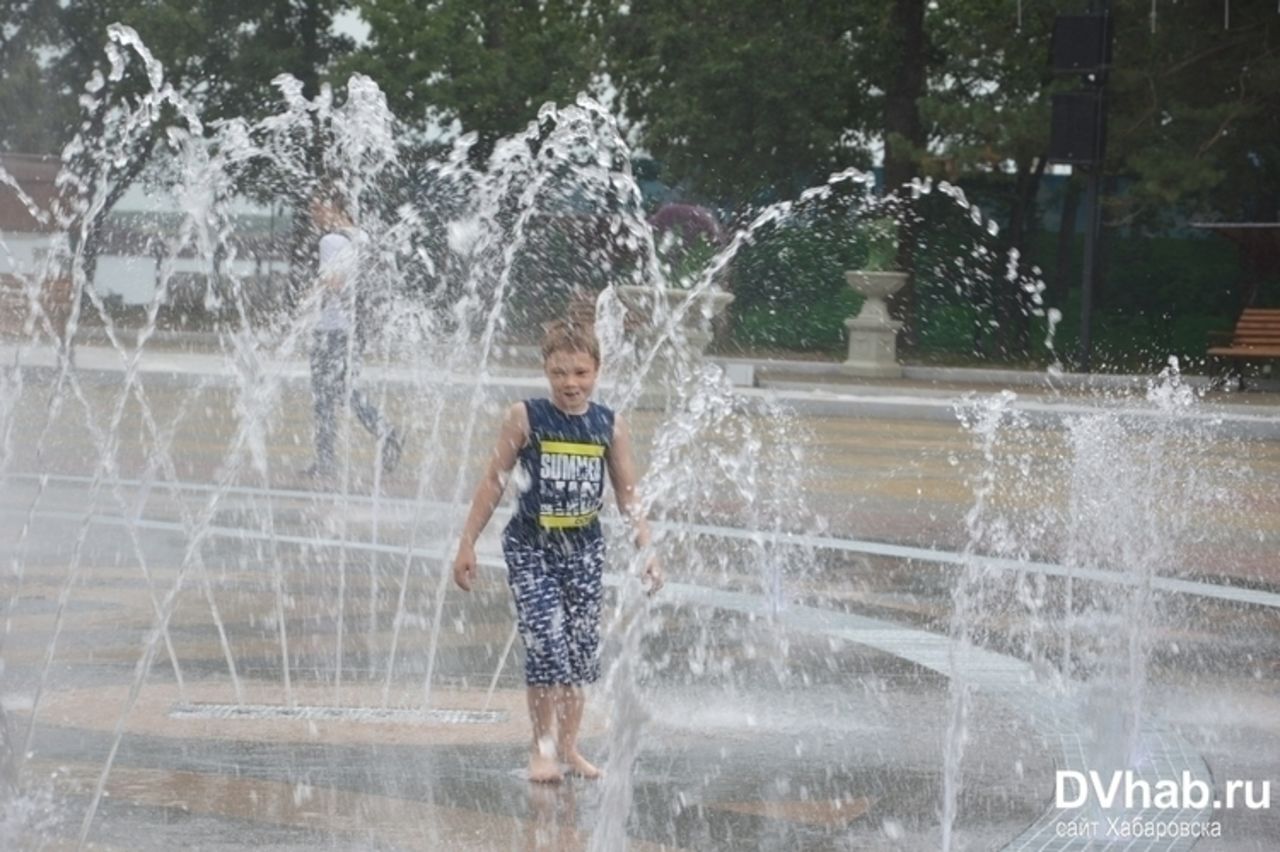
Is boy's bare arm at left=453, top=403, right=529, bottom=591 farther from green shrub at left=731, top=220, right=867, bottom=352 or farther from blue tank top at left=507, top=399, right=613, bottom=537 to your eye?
green shrub at left=731, top=220, right=867, bottom=352

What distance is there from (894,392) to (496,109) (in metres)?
16.9

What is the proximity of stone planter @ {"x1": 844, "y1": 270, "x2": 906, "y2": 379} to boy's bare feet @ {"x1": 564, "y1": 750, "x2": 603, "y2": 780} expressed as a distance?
23108mm

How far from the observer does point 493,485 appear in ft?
20.6

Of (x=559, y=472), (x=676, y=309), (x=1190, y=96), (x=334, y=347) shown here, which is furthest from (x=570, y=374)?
(x=1190, y=96)

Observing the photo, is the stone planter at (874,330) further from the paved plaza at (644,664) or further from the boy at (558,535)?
the boy at (558,535)

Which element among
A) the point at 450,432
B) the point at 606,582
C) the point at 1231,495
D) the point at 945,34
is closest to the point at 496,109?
the point at 945,34

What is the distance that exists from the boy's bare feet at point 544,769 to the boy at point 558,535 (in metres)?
0.05

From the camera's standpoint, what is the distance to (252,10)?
4334 centimetres

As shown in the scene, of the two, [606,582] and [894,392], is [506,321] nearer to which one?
[894,392]

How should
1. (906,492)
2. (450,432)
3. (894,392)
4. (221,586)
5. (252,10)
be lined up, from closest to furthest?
(221,586), (906,492), (450,432), (894,392), (252,10)

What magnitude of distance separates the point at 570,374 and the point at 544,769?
41.7 inches

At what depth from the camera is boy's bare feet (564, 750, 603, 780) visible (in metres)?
6.05

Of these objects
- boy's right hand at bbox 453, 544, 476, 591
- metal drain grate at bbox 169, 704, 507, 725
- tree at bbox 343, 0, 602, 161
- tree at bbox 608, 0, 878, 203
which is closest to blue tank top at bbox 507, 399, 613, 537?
boy's right hand at bbox 453, 544, 476, 591

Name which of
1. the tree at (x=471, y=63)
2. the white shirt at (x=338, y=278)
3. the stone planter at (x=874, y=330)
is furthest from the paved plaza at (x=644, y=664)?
the tree at (x=471, y=63)
